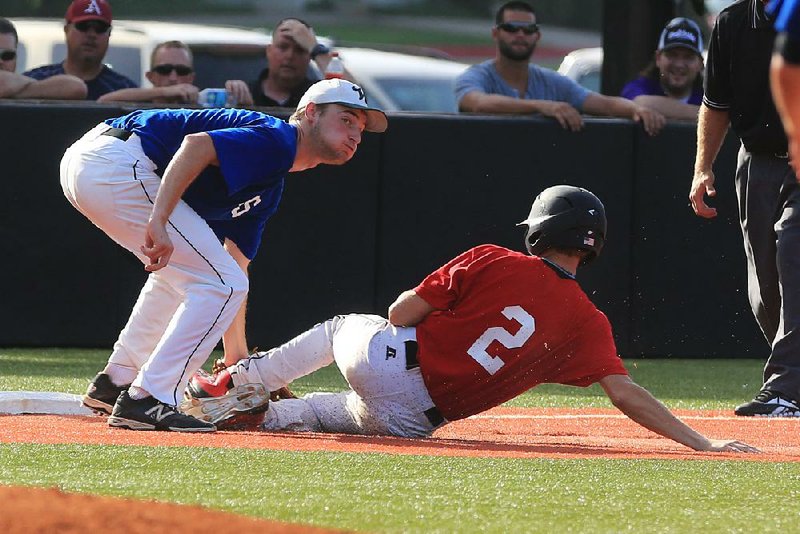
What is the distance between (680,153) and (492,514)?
686cm

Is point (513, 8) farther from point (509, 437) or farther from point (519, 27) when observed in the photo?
point (509, 437)

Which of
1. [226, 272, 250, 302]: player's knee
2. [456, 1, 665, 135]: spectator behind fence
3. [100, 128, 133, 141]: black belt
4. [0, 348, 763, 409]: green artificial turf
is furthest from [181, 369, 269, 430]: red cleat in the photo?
[456, 1, 665, 135]: spectator behind fence

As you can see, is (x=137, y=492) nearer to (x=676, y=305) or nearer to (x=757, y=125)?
(x=757, y=125)

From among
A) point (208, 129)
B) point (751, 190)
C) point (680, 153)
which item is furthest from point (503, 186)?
point (208, 129)

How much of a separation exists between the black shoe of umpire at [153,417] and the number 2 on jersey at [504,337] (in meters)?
1.15

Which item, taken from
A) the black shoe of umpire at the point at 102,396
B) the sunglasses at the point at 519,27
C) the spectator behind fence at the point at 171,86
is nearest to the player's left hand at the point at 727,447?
the black shoe of umpire at the point at 102,396

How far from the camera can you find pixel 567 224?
6281mm

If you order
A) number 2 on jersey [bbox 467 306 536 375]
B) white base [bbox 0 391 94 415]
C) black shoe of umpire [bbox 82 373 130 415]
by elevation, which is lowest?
white base [bbox 0 391 94 415]

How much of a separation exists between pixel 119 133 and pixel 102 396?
1.17 m

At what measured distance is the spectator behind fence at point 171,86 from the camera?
10570 millimetres

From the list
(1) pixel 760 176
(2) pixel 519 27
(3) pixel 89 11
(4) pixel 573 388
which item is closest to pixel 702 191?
(1) pixel 760 176

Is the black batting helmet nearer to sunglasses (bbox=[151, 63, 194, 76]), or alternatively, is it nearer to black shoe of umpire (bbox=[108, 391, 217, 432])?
black shoe of umpire (bbox=[108, 391, 217, 432])

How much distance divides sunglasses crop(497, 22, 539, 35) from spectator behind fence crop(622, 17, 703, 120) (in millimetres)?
900

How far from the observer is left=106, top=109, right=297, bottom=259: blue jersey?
20.3 feet
